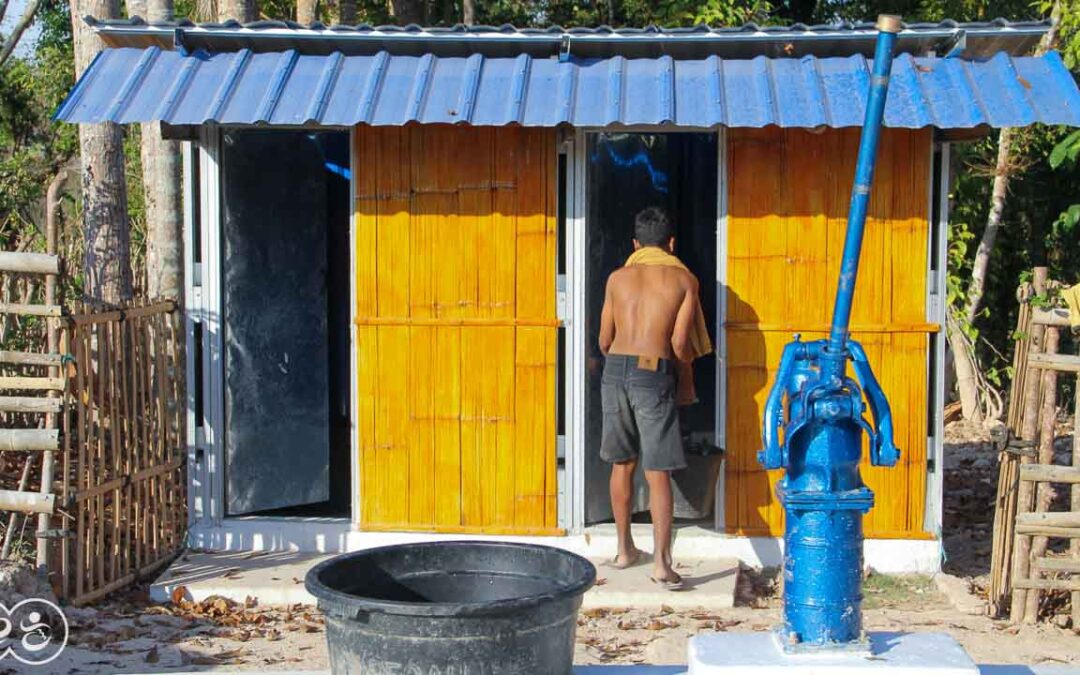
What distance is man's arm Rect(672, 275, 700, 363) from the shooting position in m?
6.87

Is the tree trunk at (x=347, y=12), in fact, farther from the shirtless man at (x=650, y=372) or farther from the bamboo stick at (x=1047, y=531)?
the bamboo stick at (x=1047, y=531)

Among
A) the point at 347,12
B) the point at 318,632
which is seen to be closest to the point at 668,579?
the point at 318,632

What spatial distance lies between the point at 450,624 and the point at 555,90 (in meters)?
3.89

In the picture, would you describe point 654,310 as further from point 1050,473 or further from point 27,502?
point 27,502

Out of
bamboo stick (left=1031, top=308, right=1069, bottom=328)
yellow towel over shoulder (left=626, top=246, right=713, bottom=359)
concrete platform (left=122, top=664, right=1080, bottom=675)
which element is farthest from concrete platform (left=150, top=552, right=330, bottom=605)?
bamboo stick (left=1031, top=308, right=1069, bottom=328)

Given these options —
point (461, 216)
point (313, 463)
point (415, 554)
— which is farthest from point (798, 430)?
point (313, 463)

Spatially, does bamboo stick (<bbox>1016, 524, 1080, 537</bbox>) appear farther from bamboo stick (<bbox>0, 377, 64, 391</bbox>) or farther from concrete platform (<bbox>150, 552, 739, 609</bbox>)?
bamboo stick (<bbox>0, 377, 64, 391</bbox>)

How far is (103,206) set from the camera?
1001 cm

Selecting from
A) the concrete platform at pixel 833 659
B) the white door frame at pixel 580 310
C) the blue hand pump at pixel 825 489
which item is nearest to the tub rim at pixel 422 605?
the concrete platform at pixel 833 659

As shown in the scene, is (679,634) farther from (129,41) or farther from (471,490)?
(129,41)

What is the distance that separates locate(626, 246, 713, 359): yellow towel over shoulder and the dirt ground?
140 cm

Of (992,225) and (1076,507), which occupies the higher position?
(992,225)
